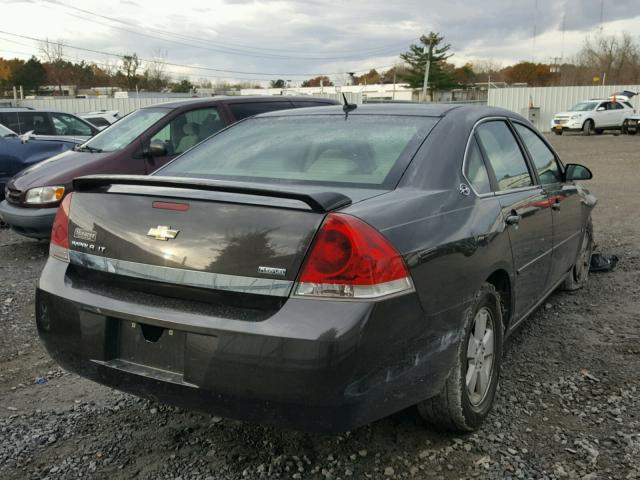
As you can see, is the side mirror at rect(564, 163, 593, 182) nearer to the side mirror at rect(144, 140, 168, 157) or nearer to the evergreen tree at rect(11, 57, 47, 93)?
the side mirror at rect(144, 140, 168, 157)

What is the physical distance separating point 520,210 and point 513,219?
0.57 ft

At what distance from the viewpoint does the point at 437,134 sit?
3004 mm

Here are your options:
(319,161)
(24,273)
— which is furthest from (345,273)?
(24,273)

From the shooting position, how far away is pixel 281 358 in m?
2.13

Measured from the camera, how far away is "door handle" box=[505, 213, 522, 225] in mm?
3169

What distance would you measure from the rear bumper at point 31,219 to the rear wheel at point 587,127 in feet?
91.3

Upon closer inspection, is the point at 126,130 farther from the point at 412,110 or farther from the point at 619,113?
the point at 619,113

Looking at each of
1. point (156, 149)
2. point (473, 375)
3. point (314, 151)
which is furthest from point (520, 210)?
point (156, 149)

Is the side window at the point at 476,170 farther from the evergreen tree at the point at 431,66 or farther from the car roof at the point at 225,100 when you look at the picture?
the evergreen tree at the point at 431,66

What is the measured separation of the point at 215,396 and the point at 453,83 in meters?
70.7

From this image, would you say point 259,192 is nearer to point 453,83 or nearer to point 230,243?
point 230,243

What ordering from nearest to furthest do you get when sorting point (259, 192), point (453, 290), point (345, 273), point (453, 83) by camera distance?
point (345, 273), point (259, 192), point (453, 290), point (453, 83)

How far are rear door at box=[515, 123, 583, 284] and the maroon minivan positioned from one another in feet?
12.7

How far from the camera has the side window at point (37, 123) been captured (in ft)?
36.2
